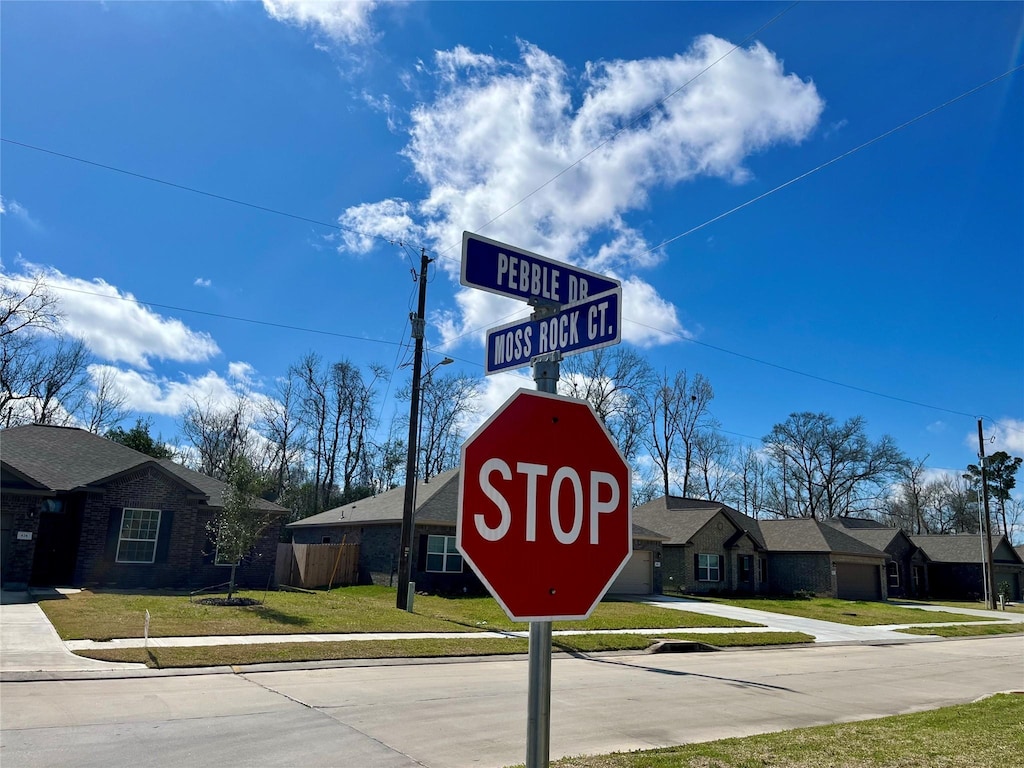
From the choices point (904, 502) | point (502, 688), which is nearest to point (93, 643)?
point (502, 688)

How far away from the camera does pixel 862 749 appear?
7445 mm

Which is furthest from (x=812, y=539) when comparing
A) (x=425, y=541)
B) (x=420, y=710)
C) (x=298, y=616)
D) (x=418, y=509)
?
(x=420, y=710)

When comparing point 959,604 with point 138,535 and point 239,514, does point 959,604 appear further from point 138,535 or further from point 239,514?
point 138,535

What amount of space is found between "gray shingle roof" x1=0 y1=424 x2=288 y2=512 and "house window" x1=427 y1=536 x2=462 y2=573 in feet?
19.0


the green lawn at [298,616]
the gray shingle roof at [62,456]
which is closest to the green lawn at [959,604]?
the green lawn at [298,616]

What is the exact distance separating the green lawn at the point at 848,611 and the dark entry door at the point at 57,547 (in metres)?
26.5

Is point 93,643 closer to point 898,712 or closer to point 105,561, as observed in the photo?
point 105,561

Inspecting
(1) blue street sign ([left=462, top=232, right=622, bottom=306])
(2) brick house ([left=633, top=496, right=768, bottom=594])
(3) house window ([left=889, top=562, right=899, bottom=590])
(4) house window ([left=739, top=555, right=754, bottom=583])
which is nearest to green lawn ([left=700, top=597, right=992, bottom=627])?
(2) brick house ([left=633, top=496, right=768, bottom=594])

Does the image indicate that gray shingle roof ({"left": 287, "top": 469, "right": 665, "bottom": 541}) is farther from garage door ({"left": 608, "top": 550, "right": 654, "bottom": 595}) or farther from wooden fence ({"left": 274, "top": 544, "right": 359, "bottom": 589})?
wooden fence ({"left": 274, "top": 544, "right": 359, "bottom": 589})

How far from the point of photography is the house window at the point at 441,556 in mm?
28780

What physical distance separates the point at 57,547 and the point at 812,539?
37588mm

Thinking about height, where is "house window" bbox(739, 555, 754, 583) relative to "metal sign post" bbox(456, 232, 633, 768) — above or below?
below

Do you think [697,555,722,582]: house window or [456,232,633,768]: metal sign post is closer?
[456,232,633,768]: metal sign post

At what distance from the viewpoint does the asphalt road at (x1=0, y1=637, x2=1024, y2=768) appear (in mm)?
7520
